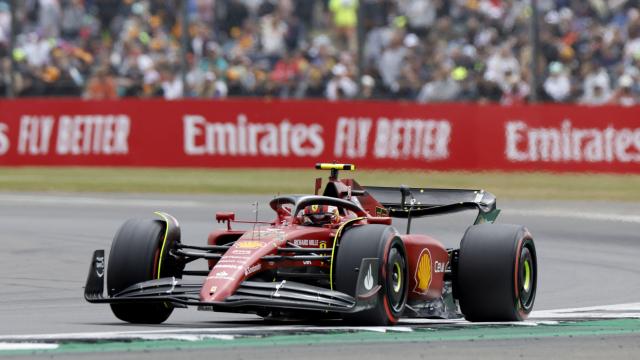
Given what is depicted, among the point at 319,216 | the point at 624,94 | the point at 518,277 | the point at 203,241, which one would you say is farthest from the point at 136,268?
the point at 624,94

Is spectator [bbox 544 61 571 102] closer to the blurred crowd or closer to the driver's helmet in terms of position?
the blurred crowd

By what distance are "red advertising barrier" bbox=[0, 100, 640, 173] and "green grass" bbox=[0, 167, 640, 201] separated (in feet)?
0.75

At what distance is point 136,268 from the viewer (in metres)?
9.70

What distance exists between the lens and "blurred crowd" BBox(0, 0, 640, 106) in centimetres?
2947

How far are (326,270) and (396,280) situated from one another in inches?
17.4

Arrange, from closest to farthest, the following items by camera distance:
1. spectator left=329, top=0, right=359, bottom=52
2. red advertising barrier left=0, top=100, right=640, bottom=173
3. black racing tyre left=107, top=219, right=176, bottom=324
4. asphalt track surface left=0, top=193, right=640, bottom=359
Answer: asphalt track surface left=0, top=193, right=640, bottom=359
black racing tyre left=107, top=219, right=176, bottom=324
red advertising barrier left=0, top=100, right=640, bottom=173
spectator left=329, top=0, right=359, bottom=52

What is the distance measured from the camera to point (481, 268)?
32.6 ft

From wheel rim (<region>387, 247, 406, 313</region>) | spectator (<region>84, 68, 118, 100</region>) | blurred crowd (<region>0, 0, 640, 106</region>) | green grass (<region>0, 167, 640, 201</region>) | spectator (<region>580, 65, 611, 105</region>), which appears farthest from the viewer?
spectator (<region>84, 68, 118, 100</region>)

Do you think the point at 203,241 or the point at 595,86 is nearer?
the point at 203,241

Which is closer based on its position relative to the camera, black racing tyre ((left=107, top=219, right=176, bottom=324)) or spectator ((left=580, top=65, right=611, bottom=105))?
black racing tyre ((left=107, top=219, right=176, bottom=324))

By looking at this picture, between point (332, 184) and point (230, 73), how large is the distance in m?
20.1

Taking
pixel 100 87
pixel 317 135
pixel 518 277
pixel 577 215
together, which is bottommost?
pixel 518 277

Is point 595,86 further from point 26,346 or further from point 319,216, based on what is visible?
point 26,346

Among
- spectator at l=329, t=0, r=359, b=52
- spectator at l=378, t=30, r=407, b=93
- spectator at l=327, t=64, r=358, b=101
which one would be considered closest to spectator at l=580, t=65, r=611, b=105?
spectator at l=378, t=30, r=407, b=93
